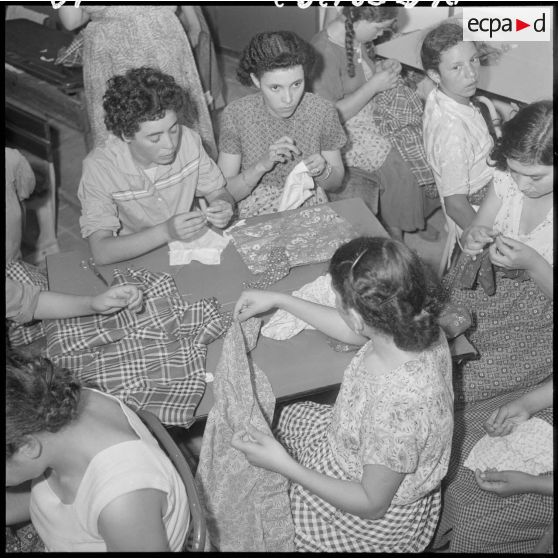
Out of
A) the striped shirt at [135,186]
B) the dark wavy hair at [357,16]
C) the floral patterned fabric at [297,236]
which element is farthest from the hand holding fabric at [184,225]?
the dark wavy hair at [357,16]

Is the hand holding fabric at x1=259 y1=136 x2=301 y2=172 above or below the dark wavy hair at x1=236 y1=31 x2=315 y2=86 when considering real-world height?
below

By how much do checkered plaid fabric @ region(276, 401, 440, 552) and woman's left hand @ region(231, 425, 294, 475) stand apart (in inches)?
9.6

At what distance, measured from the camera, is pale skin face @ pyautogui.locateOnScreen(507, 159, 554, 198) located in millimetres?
2717

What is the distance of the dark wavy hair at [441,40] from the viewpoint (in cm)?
337

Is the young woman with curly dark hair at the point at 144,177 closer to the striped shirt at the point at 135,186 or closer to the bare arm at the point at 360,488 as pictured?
the striped shirt at the point at 135,186

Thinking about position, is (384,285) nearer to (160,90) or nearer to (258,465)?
(258,465)

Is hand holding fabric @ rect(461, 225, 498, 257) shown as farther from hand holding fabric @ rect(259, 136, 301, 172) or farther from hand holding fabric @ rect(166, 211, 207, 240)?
hand holding fabric @ rect(166, 211, 207, 240)

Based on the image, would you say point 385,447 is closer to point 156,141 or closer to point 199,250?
point 199,250

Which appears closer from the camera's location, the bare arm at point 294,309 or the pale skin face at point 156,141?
the bare arm at point 294,309

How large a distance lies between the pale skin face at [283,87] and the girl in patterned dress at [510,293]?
1.04 m

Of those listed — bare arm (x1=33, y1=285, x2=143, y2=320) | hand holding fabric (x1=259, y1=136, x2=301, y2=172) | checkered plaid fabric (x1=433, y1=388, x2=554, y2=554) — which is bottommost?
checkered plaid fabric (x1=433, y1=388, x2=554, y2=554)

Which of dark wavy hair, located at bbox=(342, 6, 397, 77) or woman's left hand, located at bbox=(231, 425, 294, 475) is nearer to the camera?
woman's left hand, located at bbox=(231, 425, 294, 475)

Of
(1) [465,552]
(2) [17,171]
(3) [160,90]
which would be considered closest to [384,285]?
(1) [465,552]

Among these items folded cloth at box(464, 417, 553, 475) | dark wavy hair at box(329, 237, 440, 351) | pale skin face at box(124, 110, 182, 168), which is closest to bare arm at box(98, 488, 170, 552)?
dark wavy hair at box(329, 237, 440, 351)
